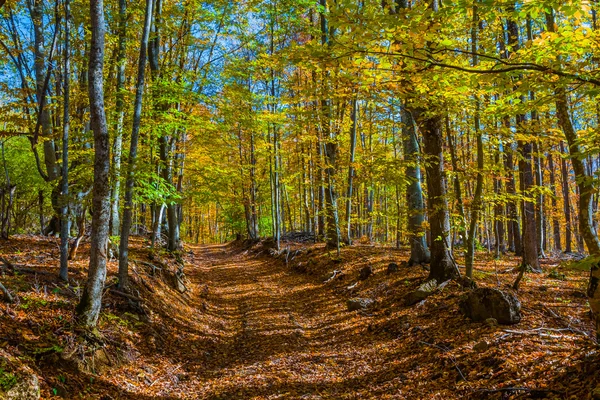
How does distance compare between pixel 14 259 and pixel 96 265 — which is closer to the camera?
pixel 96 265

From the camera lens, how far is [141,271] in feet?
30.3

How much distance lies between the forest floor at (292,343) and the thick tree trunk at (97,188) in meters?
0.33

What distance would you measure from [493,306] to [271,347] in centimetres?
397

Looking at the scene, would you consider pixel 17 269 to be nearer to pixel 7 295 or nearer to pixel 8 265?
pixel 8 265

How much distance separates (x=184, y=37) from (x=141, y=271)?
32.6 feet

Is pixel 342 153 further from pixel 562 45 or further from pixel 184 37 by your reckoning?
pixel 562 45

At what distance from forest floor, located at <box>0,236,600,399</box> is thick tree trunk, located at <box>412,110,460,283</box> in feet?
1.57

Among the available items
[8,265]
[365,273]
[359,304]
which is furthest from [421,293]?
[8,265]

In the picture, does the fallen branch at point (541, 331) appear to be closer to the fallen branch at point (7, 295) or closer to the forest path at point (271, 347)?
the forest path at point (271, 347)

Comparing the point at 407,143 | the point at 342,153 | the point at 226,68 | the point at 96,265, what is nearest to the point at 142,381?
the point at 96,265

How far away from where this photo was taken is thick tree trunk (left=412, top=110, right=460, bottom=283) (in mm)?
7652

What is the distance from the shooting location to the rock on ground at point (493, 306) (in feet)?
18.2

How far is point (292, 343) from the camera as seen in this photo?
23.5 ft

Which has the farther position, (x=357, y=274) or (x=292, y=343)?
(x=357, y=274)
